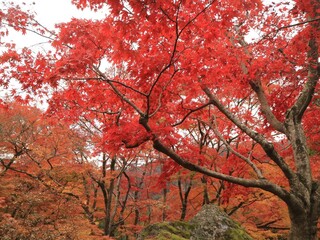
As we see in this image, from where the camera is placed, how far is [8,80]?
704 cm

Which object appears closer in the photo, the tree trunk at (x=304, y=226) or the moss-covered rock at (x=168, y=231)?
the moss-covered rock at (x=168, y=231)

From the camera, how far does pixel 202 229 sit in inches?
220

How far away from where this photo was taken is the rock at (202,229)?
17.1 ft

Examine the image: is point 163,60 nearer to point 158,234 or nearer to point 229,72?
point 229,72

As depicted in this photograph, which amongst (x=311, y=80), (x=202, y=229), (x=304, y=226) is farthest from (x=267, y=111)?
(x=202, y=229)

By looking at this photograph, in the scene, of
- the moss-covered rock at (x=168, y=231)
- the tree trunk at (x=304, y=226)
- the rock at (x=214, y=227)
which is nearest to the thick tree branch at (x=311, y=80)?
the tree trunk at (x=304, y=226)

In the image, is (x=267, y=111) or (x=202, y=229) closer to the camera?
(x=202, y=229)

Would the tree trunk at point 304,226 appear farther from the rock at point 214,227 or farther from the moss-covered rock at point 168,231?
the moss-covered rock at point 168,231

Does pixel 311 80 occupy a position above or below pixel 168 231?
above

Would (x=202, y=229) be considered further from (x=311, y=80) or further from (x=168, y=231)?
(x=311, y=80)

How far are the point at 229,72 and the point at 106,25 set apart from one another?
4051 mm

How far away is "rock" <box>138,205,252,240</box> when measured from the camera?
5.20 m

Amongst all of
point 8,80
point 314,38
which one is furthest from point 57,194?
point 314,38

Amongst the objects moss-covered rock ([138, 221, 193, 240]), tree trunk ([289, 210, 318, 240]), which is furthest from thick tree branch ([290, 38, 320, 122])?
moss-covered rock ([138, 221, 193, 240])
